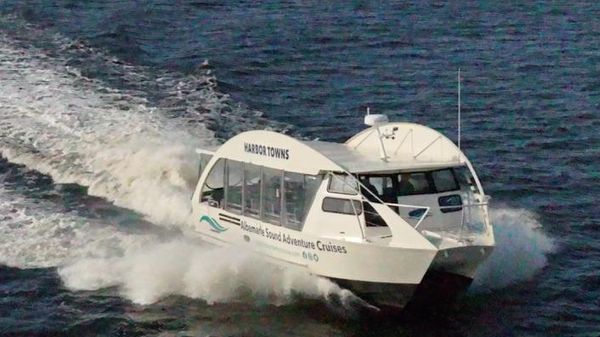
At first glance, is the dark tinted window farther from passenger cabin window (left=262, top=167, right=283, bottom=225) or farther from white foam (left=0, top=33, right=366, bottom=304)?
passenger cabin window (left=262, top=167, right=283, bottom=225)

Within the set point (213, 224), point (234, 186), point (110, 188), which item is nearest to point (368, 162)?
A: point (234, 186)

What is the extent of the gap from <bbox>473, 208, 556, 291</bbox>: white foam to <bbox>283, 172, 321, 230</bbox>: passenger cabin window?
436 cm

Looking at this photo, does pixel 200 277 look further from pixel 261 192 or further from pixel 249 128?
pixel 249 128

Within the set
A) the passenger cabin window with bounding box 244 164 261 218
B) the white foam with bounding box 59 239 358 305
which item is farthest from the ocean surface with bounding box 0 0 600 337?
the passenger cabin window with bounding box 244 164 261 218

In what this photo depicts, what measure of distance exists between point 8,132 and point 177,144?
6512 millimetres

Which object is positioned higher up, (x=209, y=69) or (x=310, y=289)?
(x=209, y=69)

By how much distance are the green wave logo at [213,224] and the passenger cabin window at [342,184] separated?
4.03 m

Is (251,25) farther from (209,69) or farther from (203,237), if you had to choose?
(203,237)

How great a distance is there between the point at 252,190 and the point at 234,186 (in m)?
0.82

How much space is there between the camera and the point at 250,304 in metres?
26.2

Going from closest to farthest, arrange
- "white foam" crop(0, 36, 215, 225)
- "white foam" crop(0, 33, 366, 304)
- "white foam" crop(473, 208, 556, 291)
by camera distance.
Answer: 1. "white foam" crop(0, 33, 366, 304)
2. "white foam" crop(473, 208, 556, 291)
3. "white foam" crop(0, 36, 215, 225)

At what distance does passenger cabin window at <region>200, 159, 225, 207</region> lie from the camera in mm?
29516

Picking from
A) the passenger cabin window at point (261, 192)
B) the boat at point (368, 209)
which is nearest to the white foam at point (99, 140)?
the passenger cabin window at point (261, 192)

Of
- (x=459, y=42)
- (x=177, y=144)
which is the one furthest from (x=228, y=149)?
(x=459, y=42)
